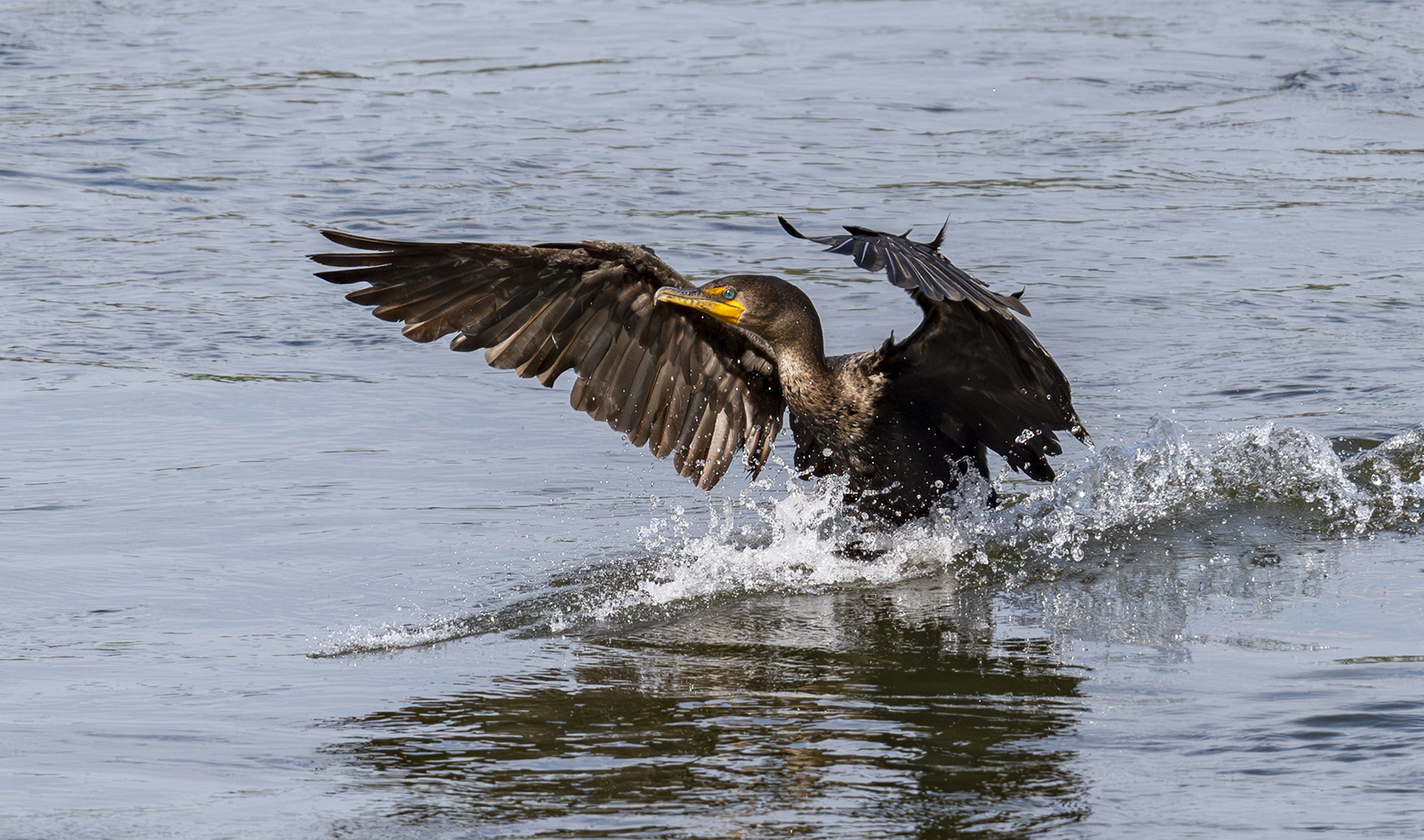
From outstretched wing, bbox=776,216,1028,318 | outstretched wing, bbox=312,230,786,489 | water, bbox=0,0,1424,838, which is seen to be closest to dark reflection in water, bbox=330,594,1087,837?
water, bbox=0,0,1424,838

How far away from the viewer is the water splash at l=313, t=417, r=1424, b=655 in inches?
233

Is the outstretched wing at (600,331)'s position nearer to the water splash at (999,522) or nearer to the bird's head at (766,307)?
the bird's head at (766,307)

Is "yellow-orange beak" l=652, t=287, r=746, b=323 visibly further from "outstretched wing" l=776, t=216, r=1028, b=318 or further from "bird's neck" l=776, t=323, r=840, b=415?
"outstretched wing" l=776, t=216, r=1028, b=318

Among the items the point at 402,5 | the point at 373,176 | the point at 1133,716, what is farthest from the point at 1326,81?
the point at 1133,716

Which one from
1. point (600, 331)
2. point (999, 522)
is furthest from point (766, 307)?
point (999, 522)

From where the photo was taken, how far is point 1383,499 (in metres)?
6.46

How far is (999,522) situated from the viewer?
21.1 feet

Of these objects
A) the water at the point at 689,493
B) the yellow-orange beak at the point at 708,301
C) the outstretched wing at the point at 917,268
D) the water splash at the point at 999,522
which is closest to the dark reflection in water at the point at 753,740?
the water at the point at 689,493

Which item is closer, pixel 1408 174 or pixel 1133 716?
pixel 1133 716

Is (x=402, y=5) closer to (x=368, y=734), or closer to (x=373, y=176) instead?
(x=373, y=176)

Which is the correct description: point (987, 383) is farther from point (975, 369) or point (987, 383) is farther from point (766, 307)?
point (766, 307)

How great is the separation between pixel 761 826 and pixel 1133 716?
43.7 inches

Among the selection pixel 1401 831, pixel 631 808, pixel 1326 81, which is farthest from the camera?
pixel 1326 81

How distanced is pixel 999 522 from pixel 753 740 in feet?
7.74
